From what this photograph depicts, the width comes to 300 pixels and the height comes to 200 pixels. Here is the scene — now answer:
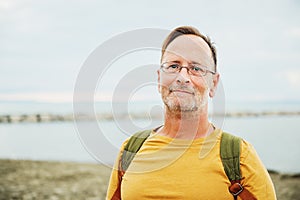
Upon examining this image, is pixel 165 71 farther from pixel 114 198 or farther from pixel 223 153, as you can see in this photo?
pixel 114 198

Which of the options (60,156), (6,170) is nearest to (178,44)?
(6,170)

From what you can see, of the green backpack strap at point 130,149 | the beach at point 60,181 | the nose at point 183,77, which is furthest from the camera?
the beach at point 60,181

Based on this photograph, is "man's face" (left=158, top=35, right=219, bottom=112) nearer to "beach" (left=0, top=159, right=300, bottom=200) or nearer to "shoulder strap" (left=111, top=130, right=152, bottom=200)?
"shoulder strap" (left=111, top=130, right=152, bottom=200)

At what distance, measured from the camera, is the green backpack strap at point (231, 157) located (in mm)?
2237

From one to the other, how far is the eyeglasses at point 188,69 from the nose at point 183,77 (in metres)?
0.03

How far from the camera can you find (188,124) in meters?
2.53

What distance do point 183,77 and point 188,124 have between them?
0.34 meters

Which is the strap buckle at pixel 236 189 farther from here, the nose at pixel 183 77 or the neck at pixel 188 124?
the nose at pixel 183 77

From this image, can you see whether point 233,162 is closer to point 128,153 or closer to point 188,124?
point 188,124

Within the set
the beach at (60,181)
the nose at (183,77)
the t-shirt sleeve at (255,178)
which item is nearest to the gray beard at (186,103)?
the nose at (183,77)

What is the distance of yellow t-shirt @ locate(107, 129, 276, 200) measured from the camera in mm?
2227

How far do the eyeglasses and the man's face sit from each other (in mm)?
21

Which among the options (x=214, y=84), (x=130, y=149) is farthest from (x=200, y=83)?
(x=130, y=149)

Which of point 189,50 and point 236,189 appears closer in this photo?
point 236,189
